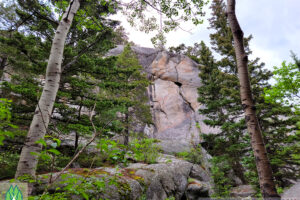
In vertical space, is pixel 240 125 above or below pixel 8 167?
above

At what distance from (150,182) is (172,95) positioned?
1682 cm

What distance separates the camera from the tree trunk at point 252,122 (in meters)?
2.16

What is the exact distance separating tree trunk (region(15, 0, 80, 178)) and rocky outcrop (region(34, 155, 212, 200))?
0.38m

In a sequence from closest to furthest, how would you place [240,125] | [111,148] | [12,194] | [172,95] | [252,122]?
[12,194] < [111,148] < [252,122] < [240,125] < [172,95]

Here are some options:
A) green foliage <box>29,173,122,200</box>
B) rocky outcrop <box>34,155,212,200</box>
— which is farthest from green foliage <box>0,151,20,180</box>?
green foliage <box>29,173,122,200</box>

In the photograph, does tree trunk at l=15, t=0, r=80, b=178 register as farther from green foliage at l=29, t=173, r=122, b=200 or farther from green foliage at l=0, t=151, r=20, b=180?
green foliage at l=0, t=151, r=20, b=180

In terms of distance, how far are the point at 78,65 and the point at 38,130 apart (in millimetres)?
4465

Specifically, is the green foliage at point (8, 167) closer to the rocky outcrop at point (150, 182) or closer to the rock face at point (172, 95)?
the rocky outcrop at point (150, 182)

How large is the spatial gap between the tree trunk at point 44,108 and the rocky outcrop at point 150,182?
0.38 metres

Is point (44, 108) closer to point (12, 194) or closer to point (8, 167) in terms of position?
point (12, 194)

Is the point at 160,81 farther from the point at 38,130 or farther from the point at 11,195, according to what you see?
the point at 11,195

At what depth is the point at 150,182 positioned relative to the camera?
4.98 metres

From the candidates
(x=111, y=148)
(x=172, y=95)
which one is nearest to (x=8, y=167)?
(x=111, y=148)

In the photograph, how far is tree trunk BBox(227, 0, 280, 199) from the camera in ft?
7.07
